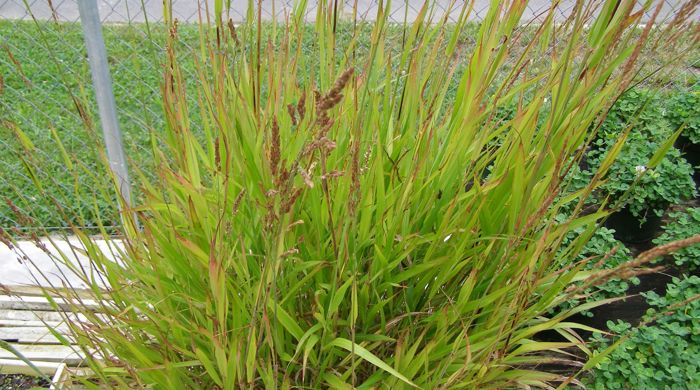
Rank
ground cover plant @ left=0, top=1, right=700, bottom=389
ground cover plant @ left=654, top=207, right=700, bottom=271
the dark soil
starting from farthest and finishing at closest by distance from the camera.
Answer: the dark soil < ground cover plant @ left=654, top=207, right=700, bottom=271 < ground cover plant @ left=0, top=1, right=700, bottom=389

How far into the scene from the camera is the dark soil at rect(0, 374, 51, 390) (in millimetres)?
2020

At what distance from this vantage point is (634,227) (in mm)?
2307

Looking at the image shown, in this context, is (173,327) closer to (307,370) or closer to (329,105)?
(307,370)

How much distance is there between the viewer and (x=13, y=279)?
261cm

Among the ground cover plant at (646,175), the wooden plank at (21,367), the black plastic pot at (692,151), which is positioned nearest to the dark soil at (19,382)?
the wooden plank at (21,367)

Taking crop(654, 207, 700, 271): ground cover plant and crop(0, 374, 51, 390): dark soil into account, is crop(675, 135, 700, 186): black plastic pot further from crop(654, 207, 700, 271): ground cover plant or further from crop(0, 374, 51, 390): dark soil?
crop(0, 374, 51, 390): dark soil

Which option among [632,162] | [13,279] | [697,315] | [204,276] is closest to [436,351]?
[204,276]

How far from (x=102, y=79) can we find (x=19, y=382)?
3.43ft

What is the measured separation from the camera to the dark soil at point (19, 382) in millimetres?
2020

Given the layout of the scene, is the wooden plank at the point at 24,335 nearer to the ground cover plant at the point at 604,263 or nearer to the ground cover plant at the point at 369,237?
the ground cover plant at the point at 369,237

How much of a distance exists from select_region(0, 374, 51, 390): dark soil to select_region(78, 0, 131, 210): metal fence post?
65 centimetres

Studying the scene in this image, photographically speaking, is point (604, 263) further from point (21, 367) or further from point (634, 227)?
point (21, 367)

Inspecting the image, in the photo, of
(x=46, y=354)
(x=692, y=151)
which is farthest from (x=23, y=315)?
(x=692, y=151)

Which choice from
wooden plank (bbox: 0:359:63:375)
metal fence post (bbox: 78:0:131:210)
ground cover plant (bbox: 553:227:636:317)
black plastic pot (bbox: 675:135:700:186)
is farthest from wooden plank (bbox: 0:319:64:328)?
black plastic pot (bbox: 675:135:700:186)
